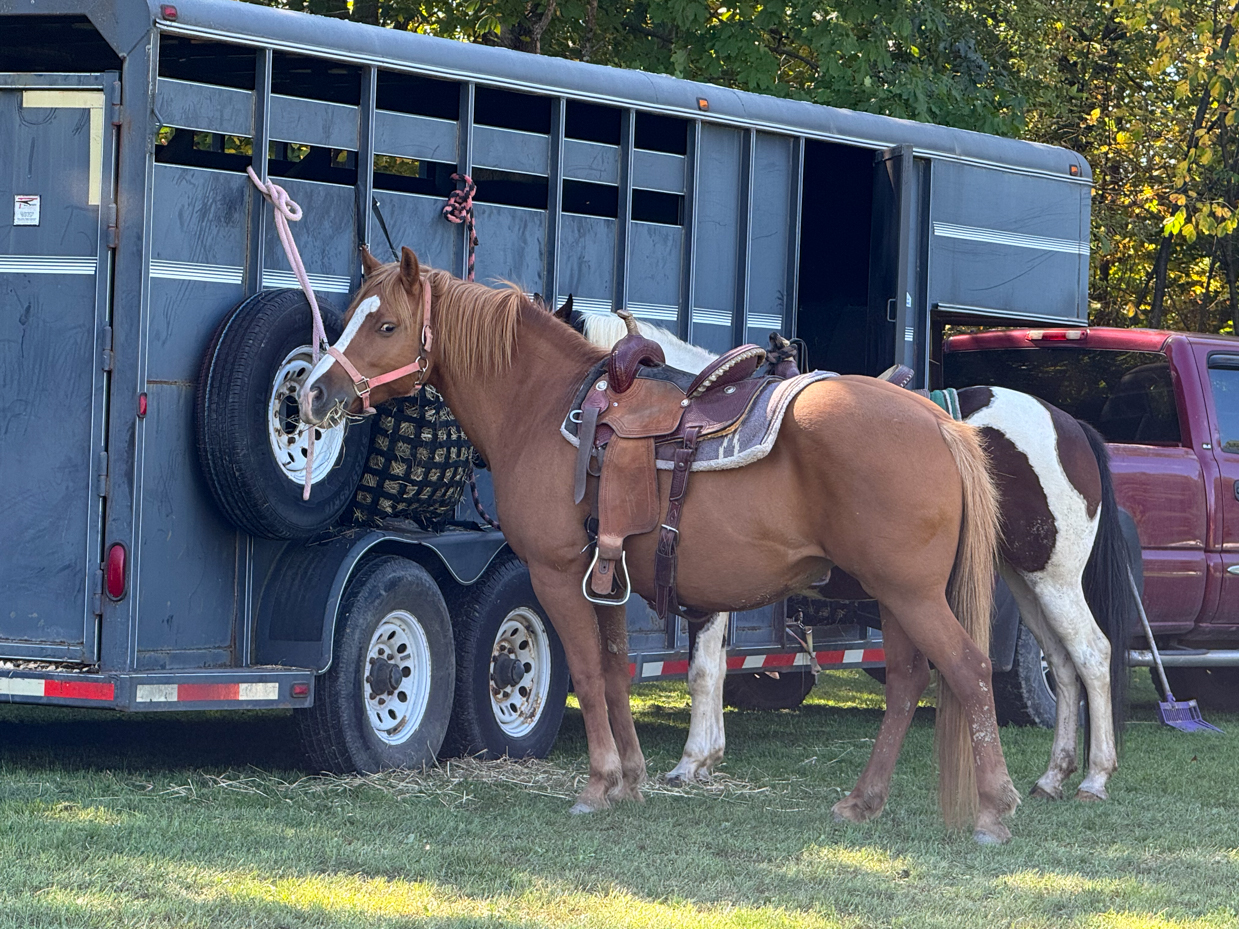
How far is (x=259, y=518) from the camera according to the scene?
6.32 meters

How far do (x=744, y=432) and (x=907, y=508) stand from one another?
66 cm

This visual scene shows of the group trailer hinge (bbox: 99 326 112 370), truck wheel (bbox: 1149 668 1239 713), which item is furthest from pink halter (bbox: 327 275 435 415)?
truck wheel (bbox: 1149 668 1239 713)

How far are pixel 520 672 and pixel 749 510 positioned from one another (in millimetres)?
1939

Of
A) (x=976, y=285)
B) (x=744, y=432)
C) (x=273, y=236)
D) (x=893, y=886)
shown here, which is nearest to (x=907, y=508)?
(x=744, y=432)

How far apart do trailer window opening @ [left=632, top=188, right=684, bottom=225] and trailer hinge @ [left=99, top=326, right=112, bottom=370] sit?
9.58 feet

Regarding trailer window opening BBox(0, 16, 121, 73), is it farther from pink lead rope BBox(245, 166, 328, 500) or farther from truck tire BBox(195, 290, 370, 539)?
truck tire BBox(195, 290, 370, 539)

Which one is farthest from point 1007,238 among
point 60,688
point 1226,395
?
point 60,688

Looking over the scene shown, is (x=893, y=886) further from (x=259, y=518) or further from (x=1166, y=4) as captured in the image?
(x=1166, y=4)

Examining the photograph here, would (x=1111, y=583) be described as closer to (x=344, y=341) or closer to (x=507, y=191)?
(x=507, y=191)

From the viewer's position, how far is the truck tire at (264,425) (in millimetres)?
6207

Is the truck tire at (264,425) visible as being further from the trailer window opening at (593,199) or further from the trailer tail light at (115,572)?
the trailer window opening at (593,199)

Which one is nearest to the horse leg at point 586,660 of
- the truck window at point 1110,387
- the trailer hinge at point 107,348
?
the trailer hinge at point 107,348

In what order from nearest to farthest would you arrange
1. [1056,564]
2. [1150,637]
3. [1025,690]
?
[1056,564]
[1150,637]
[1025,690]

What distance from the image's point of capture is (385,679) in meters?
6.82
